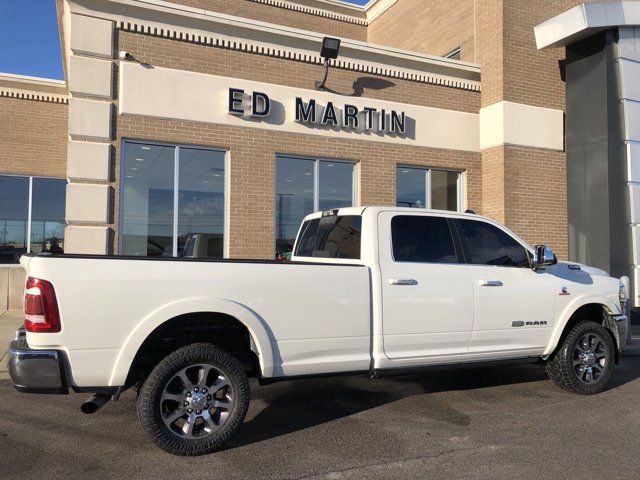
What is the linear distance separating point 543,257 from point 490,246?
0.54 meters

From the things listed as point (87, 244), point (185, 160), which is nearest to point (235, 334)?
point (87, 244)

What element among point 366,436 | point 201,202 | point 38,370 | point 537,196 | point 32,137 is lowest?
point 366,436

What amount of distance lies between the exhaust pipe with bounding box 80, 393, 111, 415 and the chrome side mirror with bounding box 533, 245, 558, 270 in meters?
4.34

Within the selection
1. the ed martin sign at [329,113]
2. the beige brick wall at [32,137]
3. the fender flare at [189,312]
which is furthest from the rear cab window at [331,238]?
the beige brick wall at [32,137]

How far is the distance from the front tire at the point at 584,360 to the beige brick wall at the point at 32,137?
1320cm

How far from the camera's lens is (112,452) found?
14.4 feet

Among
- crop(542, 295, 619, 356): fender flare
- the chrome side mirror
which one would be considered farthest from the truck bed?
crop(542, 295, 619, 356): fender flare

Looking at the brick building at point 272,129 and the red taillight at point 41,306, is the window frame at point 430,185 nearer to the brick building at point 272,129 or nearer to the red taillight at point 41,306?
the brick building at point 272,129

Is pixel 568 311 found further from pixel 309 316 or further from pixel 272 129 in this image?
pixel 272 129

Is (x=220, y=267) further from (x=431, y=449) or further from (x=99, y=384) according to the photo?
→ (x=431, y=449)

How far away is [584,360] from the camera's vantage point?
622 cm

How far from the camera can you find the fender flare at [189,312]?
415 centimetres

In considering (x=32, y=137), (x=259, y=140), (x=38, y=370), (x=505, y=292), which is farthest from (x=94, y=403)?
(x=32, y=137)

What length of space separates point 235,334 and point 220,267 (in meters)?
0.72
